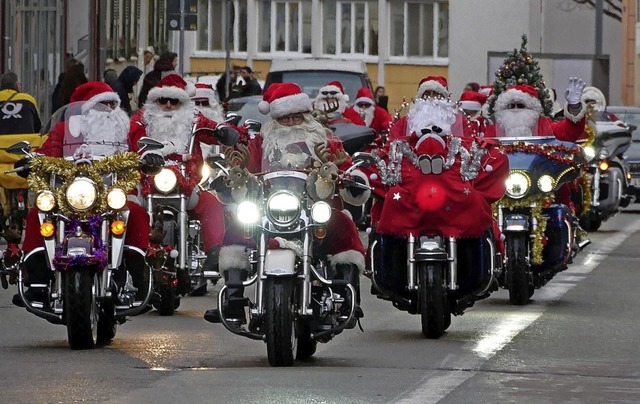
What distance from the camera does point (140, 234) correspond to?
13102mm

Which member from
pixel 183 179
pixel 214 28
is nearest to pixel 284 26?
pixel 214 28

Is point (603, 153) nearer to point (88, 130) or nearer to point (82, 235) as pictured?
point (88, 130)

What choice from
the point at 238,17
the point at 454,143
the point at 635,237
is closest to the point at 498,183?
the point at 454,143

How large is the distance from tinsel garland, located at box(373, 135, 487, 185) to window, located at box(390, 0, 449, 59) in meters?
54.5

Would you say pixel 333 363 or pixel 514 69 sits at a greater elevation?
pixel 514 69

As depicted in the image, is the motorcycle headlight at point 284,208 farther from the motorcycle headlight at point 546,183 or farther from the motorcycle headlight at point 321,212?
the motorcycle headlight at point 546,183

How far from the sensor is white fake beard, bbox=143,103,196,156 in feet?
53.0

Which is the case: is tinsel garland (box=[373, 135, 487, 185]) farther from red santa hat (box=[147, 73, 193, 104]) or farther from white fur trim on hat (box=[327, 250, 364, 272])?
red santa hat (box=[147, 73, 193, 104])

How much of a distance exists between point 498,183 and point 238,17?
55.6 meters

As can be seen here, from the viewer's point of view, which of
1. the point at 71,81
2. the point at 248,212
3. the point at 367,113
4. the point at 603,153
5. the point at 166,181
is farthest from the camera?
the point at 367,113

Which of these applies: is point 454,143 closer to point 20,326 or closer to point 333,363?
point 333,363

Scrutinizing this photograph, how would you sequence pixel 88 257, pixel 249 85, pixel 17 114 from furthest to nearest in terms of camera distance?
1. pixel 249 85
2. pixel 17 114
3. pixel 88 257

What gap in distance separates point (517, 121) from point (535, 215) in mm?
1153

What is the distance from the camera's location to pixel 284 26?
226ft
